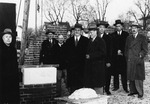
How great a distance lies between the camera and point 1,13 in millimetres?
6156

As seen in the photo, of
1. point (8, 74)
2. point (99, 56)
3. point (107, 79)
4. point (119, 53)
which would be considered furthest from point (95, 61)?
point (8, 74)

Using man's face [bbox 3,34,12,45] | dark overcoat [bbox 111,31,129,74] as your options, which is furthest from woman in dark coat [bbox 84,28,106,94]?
man's face [bbox 3,34,12,45]

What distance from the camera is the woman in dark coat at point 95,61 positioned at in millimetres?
6777

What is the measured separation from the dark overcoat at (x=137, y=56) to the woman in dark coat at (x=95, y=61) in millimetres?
1339

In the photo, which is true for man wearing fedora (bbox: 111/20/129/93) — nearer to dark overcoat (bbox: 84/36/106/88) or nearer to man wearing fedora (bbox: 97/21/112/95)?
man wearing fedora (bbox: 97/21/112/95)

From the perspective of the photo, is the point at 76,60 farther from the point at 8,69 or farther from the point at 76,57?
the point at 8,69

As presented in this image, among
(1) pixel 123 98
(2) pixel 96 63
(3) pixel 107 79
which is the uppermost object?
(2) pixel 96 63

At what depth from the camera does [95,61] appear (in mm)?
6875

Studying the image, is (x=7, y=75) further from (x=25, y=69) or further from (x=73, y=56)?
(x=73, y=56)

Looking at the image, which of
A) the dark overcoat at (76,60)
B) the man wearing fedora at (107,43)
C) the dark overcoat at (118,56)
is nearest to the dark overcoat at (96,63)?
the dark overcoat at (76,60)

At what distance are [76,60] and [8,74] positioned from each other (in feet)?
7.70

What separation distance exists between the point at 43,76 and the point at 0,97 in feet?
3.74

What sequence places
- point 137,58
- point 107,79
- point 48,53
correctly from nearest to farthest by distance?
point 137,58
point 48,53
point 107,79

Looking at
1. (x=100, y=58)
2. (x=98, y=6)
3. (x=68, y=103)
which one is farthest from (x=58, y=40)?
(x=98, y=6)
